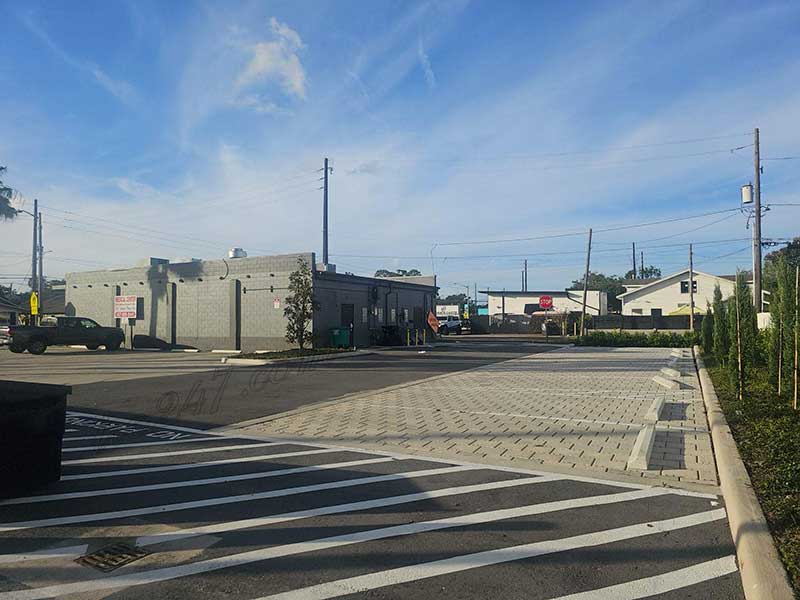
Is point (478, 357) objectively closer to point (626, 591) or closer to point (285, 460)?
point (285, 460)

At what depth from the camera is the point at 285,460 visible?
23.4 ft

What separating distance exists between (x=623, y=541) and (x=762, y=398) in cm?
792

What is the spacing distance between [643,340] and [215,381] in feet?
80.2

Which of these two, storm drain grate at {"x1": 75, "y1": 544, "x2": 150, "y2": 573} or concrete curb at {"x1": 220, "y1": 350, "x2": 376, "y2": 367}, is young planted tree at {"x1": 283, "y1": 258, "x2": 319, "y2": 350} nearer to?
concrete curb at {"x1": 220, "y1": 350, "x2": 376, "y2": 367}

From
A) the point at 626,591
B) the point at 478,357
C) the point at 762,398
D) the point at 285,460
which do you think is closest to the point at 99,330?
the point at 478,357

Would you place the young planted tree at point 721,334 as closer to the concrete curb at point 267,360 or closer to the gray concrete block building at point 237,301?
the concrete curb at point 267,360

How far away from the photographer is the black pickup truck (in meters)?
28.4

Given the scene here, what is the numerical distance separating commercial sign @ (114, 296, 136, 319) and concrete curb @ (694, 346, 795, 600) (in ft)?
108

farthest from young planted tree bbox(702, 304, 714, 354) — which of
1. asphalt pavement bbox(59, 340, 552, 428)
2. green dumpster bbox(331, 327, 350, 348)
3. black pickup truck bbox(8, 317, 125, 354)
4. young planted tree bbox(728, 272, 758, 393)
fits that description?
black pickup truck bbox(8, 317, 125, 354)

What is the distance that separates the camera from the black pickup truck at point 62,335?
93.0ft

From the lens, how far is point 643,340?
32125mm

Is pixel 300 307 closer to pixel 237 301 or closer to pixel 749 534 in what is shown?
pixel 237 301

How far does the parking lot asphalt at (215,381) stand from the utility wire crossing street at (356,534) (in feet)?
13.0

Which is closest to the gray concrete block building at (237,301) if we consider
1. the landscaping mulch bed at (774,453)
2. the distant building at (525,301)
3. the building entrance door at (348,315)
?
the building entrance door at (348,315)
